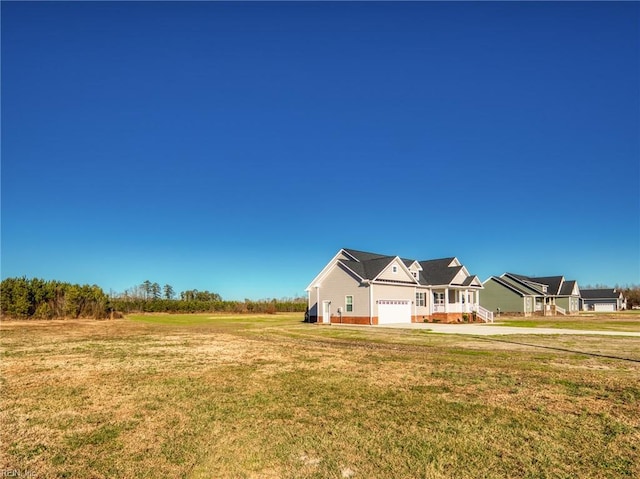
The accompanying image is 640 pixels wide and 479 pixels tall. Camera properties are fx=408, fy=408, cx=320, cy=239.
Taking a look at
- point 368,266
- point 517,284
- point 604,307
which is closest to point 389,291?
point 368,266

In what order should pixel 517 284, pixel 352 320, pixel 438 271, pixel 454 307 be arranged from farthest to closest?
1. pixel 517 284
2. pixel 438 271
3. pixel 454 307
4. pixel 352 320

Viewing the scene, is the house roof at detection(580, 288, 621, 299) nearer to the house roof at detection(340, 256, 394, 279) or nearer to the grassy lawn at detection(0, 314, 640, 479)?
the house roof at detection(340, 256, 394, 279)

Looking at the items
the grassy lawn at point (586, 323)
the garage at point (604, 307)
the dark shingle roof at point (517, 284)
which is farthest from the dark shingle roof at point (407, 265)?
the garage at point (604, 307)

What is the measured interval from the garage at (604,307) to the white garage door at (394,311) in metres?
67.1

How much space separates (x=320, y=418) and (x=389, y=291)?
102ft

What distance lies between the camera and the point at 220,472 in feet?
14.2

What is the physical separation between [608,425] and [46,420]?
8.23 metres

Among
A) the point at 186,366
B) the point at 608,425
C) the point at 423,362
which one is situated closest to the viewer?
the point at 608,425

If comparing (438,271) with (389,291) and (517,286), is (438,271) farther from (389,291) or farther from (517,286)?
(517,286)

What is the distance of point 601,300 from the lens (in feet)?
277

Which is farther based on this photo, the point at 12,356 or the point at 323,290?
the point at 323,290

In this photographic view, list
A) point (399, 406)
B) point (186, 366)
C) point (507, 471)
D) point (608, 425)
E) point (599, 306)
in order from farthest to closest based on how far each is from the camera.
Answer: point (599, 306)
point (186, 366)
point (399, 406)
point (608, 425)
point (507, 471)

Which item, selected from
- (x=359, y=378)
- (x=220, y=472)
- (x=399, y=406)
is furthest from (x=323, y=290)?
(x=220, y=472)

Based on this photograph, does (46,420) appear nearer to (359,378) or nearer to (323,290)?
(359,378)
